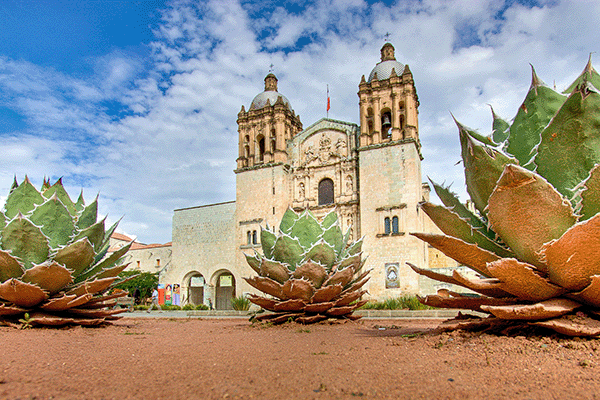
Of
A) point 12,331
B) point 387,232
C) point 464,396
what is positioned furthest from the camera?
point 387,232

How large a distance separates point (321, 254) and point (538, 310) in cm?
241

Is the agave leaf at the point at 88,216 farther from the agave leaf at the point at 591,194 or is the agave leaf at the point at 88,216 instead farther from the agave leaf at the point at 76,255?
the agave leaf at the point at 591,194

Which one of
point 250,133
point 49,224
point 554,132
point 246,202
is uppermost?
point 250,133

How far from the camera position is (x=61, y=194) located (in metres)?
3.46

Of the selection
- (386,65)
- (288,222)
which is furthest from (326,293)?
(386,65)

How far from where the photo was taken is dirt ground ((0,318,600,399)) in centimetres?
128

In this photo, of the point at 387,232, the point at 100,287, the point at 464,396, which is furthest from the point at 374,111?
the point at 464,396

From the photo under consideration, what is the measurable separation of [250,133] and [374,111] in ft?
24.5

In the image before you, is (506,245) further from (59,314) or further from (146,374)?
(59,314)

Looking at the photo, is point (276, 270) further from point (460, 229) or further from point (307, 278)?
point (460, 229)

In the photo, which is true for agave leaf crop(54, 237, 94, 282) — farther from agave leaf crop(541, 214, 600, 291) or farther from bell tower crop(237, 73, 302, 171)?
bell tower crop(237, 73, 302, 171)

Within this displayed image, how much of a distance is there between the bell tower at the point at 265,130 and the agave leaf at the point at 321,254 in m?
19.2

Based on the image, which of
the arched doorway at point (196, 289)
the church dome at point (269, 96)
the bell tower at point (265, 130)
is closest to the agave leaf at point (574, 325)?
the bell tower at point (265, 130)

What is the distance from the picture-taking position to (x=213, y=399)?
4.09 ft
